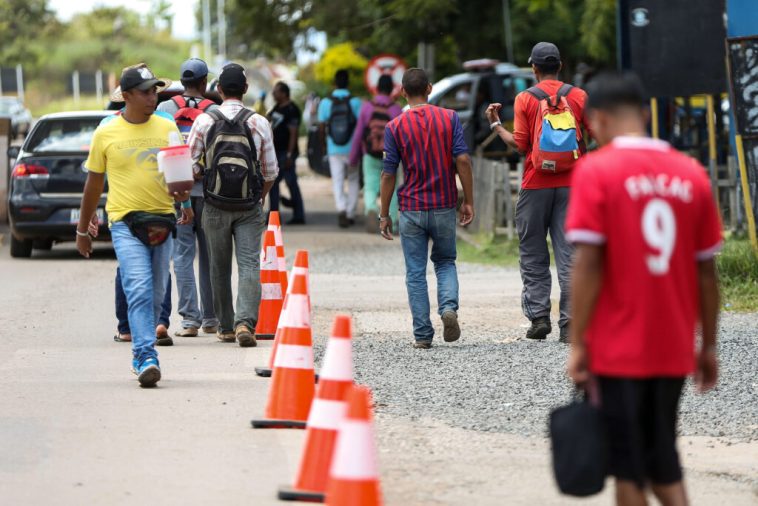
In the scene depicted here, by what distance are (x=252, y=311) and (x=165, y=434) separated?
2.93 meters

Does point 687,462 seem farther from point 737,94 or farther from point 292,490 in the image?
point 737,94

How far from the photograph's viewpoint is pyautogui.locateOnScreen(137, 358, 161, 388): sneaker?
28.2 feet

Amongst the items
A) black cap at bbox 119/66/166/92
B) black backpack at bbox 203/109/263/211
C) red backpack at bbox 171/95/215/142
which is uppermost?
black cap at bbox 119/66/166/92

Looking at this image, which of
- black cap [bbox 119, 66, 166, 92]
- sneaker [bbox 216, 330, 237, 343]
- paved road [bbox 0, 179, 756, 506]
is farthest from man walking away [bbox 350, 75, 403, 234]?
black cap [bbox 119, 66, 166, 92]

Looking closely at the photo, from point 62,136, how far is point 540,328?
26.4 feet

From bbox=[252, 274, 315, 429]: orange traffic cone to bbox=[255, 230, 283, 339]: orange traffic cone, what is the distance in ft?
10.8

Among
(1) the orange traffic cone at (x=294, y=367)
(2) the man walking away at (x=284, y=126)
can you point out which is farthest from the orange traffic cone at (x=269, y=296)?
(2) the man walking away at (x=284, y=126)

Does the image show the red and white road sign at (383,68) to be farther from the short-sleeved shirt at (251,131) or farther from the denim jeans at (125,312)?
the short-sleeved shirt at (251,131)

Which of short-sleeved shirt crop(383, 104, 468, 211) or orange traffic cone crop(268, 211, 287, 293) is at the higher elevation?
short-sleeved shirt crop(383, 104, 468, 211)

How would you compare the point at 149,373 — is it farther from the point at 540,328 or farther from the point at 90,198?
the point at 540,328

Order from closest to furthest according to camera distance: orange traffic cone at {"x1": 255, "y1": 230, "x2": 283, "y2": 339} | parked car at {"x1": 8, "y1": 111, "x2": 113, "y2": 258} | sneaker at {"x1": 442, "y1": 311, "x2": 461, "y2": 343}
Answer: sneaker at {"x1": 442, "y1": 311, "x2": 461, "y2": 343}
orange traffic cone at {"x1": 255, "y1": 230, "x2": 283, "y2": 339}
parked car at {"x1": 8, "y1": 111, "x2": 113, "y2": 258}

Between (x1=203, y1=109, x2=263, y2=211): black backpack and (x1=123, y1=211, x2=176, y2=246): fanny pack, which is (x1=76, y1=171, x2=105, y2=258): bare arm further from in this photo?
(x1=203, y1=109, x2=263, y2=211): black backpack

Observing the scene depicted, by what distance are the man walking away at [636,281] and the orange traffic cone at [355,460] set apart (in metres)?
0.67

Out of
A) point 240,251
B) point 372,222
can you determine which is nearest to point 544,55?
point 240,251
